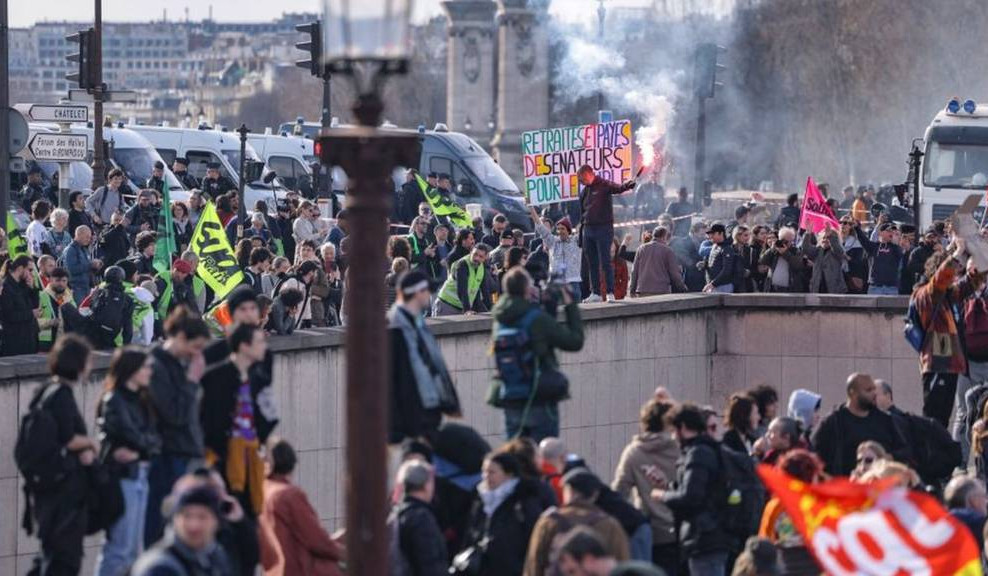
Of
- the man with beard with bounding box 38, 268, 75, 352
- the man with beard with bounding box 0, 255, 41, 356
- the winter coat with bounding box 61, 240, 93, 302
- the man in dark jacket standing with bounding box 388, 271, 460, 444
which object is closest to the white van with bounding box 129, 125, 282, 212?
the winter coat with bounding box 61, 240, 93, 302

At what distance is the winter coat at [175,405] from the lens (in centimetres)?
1385

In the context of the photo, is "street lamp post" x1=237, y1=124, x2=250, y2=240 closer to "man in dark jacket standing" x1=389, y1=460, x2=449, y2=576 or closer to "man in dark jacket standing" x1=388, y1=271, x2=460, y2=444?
"man in dark jacket standing" x1=388, y1=271, x2=460, y2=444

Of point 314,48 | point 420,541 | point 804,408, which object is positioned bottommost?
point 420,541

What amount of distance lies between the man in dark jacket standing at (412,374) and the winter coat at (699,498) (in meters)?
1.33

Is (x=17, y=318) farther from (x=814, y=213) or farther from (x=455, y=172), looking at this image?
(x=455, y=172)

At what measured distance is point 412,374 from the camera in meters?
14.9

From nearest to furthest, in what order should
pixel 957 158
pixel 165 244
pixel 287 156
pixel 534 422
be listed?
pixel 534 422 < pixel 165 244 < pixel 957 158 < pixel 287 156

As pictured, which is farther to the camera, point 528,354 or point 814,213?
point 814,213

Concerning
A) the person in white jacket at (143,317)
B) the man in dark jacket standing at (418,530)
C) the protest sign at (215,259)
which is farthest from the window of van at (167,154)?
the man in dark jacket standing at (418,530)

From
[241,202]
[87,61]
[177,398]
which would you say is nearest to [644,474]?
[177,398]

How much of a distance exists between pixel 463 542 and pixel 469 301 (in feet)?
30.3

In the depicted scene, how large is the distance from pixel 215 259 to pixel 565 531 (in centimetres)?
1026

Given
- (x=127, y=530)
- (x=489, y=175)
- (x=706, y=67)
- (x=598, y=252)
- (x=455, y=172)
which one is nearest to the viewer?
(x=127, y=530)

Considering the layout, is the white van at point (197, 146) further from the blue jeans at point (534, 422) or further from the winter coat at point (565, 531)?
the winter coat at point (565, 531)
